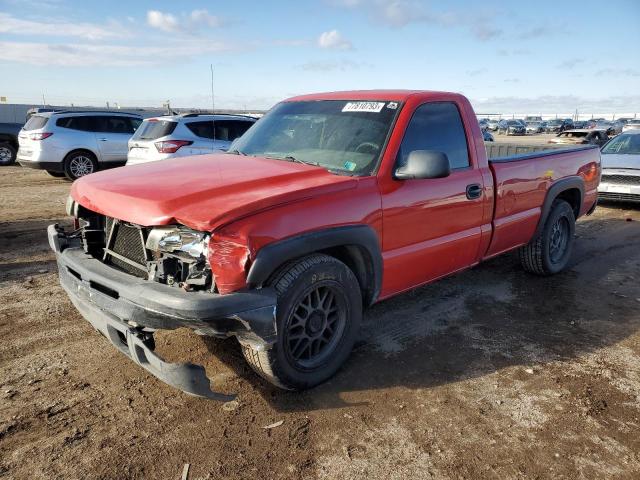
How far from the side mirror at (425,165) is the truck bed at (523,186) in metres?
1.24

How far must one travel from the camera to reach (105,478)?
2408 mm

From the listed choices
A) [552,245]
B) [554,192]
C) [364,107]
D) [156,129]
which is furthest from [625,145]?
[156,129]

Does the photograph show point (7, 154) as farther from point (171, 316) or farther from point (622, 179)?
point (622, 179)

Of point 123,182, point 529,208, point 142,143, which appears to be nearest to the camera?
point 123,182

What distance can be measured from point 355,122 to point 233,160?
97cm

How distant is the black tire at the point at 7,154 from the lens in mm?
15867

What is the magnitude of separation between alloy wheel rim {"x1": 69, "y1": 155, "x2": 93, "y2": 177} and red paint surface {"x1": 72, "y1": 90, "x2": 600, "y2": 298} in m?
9.33

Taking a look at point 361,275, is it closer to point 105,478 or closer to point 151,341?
point 151,341

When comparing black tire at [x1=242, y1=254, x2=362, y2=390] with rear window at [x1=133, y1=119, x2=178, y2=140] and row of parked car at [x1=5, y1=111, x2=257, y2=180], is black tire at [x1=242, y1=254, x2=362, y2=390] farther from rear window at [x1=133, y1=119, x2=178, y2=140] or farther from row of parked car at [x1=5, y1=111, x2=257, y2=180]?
rear window at [x1=133, y1=119, x2=178, y2=140]

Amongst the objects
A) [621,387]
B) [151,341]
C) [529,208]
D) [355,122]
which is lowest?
[621,387]

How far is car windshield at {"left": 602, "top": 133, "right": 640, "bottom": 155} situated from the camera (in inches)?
401

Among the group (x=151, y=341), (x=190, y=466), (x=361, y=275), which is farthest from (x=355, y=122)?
(x=190, y=466)

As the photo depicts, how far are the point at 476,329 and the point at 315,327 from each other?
169cm

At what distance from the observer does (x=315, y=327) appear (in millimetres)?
3150
